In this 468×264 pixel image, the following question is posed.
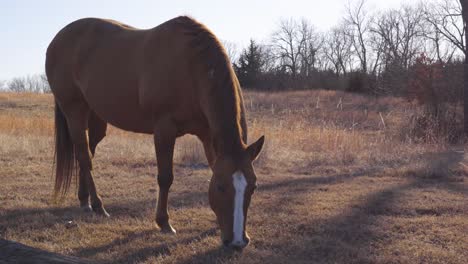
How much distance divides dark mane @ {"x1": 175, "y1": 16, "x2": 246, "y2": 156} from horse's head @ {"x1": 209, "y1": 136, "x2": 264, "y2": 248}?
11cm

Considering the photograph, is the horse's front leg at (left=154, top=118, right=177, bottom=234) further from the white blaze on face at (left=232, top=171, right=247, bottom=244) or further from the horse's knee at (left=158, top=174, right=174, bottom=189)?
the white blaze on face at (left=232, top=171, right=247, bottom=244)

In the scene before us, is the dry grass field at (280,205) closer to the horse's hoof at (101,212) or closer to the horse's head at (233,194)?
the horse's hoof at (101,212)

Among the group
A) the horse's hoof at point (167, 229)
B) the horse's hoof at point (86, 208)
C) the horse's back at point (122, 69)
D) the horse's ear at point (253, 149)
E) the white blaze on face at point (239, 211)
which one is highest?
the horse's back at point (122, 69)

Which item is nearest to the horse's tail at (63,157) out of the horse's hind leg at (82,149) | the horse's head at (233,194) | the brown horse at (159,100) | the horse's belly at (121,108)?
the brown horse at (159,100)

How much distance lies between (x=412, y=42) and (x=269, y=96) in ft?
93.5

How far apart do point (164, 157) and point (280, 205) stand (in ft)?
5.31

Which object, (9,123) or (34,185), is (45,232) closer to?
(34,185)

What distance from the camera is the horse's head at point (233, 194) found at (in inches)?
134

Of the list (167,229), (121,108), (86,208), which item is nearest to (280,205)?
(167,229)

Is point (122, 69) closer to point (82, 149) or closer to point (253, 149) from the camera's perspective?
point (82, 149)

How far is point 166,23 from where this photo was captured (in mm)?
4707

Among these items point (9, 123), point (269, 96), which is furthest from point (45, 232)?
point (269, 96)

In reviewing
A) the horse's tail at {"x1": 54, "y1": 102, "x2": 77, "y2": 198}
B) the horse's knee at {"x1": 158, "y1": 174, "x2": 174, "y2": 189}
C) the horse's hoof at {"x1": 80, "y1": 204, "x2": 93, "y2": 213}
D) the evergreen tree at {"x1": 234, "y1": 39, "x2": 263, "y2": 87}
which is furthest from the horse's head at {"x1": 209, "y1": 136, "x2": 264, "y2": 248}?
the evergreen tree at {"x1": 234, "y1": 39, "x2": 263, "y2": 87}

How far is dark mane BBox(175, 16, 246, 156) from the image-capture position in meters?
3.67
